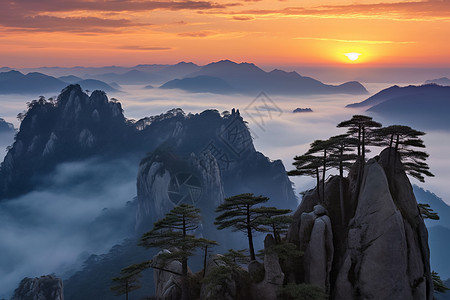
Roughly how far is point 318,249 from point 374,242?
15.6ft

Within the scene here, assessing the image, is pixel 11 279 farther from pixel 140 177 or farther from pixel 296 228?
pixel 296 228

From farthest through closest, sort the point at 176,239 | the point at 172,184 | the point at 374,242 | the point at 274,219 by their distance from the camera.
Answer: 1. the point at 172,184
2. the point at 176,239
3. the point at 274,219
4. the point at 374,242

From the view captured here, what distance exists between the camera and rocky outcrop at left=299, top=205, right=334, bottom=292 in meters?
33.8

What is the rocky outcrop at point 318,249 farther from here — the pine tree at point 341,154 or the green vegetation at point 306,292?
the green vegetation at point 306,292

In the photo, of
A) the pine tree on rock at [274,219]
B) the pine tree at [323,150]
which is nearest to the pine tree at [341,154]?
the pine tree at [323,150]

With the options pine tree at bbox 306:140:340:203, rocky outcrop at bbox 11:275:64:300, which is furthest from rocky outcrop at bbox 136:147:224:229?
pine tree at bbox 306:140:340:203

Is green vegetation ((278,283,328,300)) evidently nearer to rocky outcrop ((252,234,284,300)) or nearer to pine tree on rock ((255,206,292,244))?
rocky outcrop ((252,234,284,300))

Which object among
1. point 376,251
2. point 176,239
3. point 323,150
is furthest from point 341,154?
point 176,239

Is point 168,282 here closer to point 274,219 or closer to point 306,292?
point 274,219

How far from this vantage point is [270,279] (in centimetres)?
3416

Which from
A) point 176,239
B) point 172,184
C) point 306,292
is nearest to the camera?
point 306,292

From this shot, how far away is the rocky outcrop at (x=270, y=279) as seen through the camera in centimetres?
3403

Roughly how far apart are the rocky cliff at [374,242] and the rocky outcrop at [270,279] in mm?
2409

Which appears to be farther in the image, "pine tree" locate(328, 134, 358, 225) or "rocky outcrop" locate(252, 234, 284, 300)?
"pine tree" locate(328, 134, 358, 225)
